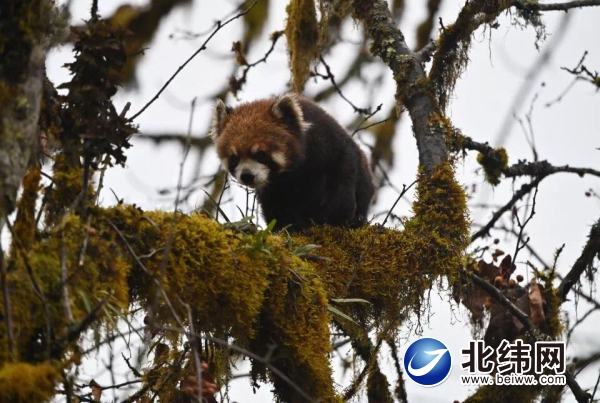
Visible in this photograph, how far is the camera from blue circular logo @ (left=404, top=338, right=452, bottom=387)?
5.91 metres

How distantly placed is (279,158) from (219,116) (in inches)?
33.0

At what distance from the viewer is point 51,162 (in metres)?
4.36

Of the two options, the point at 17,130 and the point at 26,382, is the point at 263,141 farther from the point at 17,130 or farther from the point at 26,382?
the point at 26,382

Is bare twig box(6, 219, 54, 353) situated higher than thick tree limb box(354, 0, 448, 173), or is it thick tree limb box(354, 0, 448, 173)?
thick tree limb box(354, 0, 448, 173)

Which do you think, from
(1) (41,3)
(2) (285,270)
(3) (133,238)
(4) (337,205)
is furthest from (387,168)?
(1) (41,3)

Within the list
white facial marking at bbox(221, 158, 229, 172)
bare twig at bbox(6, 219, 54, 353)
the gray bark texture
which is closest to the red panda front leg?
white facial marking at bbox(221, 158, 229, 172)

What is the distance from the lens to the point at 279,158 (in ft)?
21.3

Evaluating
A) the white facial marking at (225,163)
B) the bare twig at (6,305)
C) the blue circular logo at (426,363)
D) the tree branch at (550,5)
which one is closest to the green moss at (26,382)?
the bare twig at (6,305)

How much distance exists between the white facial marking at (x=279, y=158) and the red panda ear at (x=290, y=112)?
0.32 metres

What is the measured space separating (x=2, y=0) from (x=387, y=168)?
268 inches

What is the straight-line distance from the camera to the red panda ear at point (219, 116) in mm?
6914

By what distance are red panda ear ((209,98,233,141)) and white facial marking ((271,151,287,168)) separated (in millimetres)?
709

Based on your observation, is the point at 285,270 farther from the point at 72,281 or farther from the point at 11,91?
the point at 11,91

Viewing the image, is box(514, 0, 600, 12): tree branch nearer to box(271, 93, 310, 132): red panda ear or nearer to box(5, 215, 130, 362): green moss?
box(271, 93, 310, 132): red panda ear
